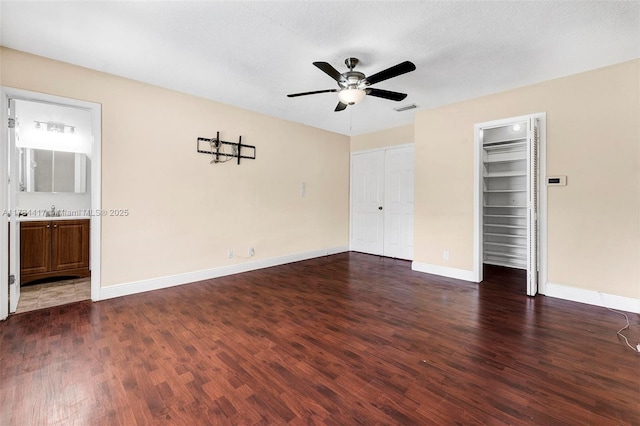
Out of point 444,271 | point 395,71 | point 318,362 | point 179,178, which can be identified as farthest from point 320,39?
point 444,271

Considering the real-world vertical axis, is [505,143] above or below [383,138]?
below

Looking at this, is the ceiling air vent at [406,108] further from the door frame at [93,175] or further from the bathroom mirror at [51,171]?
the bathroom mirror at [51,171]

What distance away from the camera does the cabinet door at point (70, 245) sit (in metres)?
4.00

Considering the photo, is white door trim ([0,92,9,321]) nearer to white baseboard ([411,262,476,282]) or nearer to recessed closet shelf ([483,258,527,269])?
white baseboard ([411,262,476,282])

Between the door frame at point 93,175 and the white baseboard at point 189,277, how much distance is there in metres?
0.18

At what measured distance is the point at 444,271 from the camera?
174 inches

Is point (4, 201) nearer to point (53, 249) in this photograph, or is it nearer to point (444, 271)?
point (53, 249)

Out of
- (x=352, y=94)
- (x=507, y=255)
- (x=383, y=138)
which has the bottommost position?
(x=507, y=255)

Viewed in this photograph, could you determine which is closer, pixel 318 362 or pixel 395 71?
pixel 318 362

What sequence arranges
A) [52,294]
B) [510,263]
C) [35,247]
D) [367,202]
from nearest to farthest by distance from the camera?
[52,294] < [35,247] < [510,263] < [367,202]

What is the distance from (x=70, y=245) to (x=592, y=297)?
22.8 feet

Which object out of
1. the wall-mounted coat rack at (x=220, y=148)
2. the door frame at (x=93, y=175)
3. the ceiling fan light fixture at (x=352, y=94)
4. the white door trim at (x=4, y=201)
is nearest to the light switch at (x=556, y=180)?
the ceiling fan light fixture at (x=352, y=94)

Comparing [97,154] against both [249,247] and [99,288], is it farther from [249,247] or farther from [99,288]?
[249,247]

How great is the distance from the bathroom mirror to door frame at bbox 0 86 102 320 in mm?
1950
